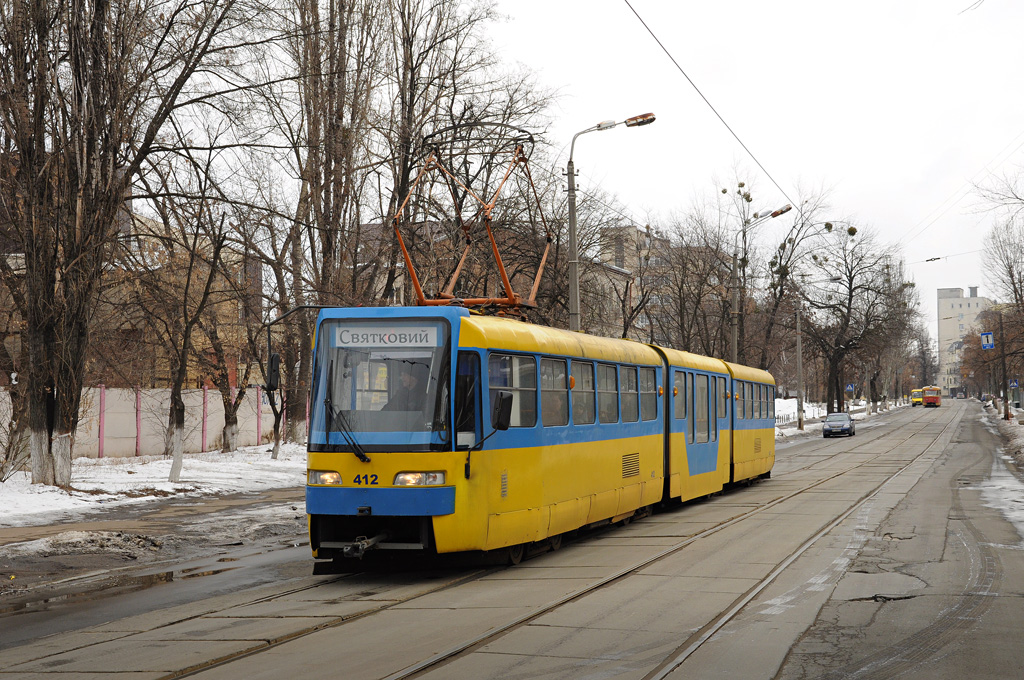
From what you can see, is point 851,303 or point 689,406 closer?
point 689,406

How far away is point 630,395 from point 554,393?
303 cm

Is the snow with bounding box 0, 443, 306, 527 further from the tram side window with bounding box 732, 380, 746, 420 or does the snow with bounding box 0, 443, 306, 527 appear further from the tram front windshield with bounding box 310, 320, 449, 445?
the tram side window with bounding box 732, 380, 746, 420

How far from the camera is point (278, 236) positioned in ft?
85.0

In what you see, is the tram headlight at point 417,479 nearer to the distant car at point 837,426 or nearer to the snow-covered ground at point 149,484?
the snow-covered ground at point 149,484

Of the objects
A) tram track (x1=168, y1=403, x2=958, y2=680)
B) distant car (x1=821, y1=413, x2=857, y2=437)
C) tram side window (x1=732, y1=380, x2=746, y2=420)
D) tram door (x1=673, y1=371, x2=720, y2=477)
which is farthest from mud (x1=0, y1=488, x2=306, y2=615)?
distant car (x1=821, y1=413, x2=857, y2=437)

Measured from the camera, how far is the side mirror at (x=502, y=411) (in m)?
9.77

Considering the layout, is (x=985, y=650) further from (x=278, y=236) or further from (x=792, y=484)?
(x=278, y=236)

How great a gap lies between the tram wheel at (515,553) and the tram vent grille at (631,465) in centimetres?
334

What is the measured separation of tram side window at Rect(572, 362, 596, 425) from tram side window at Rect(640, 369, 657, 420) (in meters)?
2.25

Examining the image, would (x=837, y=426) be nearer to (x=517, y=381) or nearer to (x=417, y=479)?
(x=517, y=381)

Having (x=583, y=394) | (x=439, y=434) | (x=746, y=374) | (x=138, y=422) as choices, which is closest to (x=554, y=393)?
(x=583, y=394)

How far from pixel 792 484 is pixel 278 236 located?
14142 mm

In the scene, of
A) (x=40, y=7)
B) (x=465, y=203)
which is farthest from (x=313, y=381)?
(x=465, y=203)

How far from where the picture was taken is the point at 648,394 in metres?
15.7
